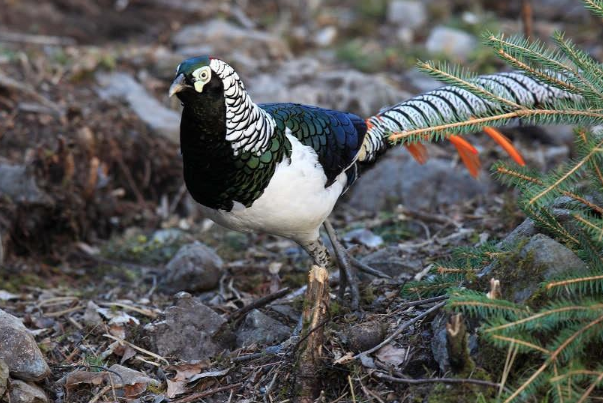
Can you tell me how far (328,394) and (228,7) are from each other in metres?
6.85

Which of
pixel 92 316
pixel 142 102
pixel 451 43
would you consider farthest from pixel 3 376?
pixel 451 43

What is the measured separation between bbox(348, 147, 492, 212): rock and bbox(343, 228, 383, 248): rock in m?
0.67

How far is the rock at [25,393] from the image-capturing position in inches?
137

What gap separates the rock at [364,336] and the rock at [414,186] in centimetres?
256

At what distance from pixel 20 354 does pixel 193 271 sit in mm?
1530

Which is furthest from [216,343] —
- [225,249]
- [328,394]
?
[225,249]

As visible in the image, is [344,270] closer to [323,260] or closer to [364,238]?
[323,260]

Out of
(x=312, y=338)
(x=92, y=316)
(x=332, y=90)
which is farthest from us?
(x=332, y=90)

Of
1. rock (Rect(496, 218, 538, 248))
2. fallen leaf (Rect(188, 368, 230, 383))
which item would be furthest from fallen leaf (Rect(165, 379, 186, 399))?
rock (Rect(496, 218, 538, 248))

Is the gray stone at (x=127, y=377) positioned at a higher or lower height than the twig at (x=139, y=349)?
higher

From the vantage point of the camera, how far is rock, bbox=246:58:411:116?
7.29m

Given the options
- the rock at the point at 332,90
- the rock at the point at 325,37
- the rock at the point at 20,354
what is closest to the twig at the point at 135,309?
the rock at the point at 20,354

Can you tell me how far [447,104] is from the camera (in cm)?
447

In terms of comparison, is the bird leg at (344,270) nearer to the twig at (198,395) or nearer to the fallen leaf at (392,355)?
the fallen leaf at (392,355)
